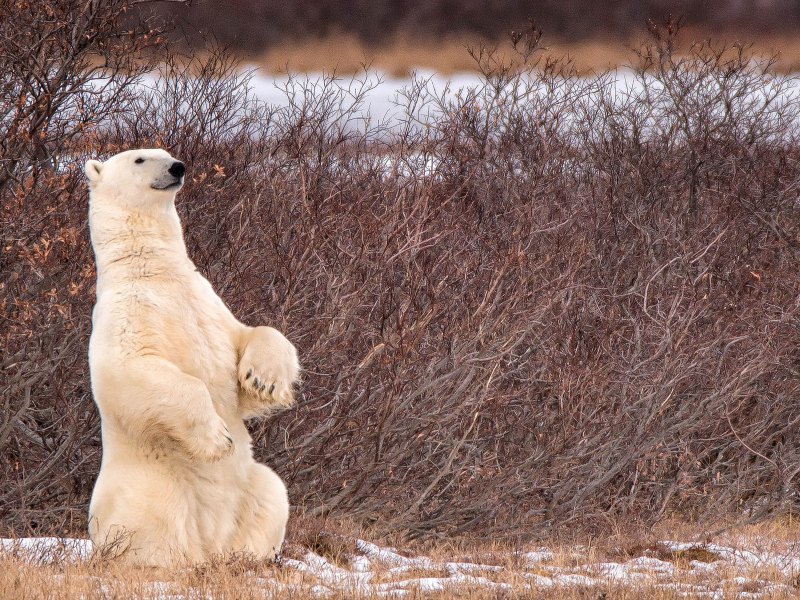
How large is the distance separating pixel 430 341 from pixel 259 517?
5.35 meters

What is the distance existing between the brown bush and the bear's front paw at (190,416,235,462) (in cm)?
190

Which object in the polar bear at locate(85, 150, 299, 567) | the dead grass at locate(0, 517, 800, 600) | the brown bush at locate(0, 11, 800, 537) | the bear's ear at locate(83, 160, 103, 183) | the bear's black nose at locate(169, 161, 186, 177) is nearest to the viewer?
the dead grass at locate(0, 517, 800, 600)

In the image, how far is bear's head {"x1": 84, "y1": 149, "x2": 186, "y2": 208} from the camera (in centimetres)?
374

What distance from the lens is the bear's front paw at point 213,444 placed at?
136 inches

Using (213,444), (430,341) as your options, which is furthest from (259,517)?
(430,341)

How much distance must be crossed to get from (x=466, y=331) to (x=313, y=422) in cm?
162

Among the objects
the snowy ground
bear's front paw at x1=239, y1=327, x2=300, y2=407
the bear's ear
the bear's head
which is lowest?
the snowy ground

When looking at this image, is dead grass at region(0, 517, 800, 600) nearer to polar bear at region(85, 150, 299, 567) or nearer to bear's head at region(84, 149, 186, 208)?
polar bear at region(85, 150, 299, 567)

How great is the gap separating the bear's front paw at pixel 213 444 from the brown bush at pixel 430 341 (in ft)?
6.24

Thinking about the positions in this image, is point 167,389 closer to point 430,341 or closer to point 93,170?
point 93,170

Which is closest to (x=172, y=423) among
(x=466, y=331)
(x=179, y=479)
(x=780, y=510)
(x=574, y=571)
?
(x=179, y=479)

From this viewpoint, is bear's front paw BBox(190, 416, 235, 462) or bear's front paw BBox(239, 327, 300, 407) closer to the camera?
bear's front paw BBox(190, 416, 235, 462)

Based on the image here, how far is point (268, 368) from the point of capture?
3.62 metres

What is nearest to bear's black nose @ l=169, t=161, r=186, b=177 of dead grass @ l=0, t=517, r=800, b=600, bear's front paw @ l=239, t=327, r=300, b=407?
bear's front paw @ l=239, t=327, r=300, b=407
